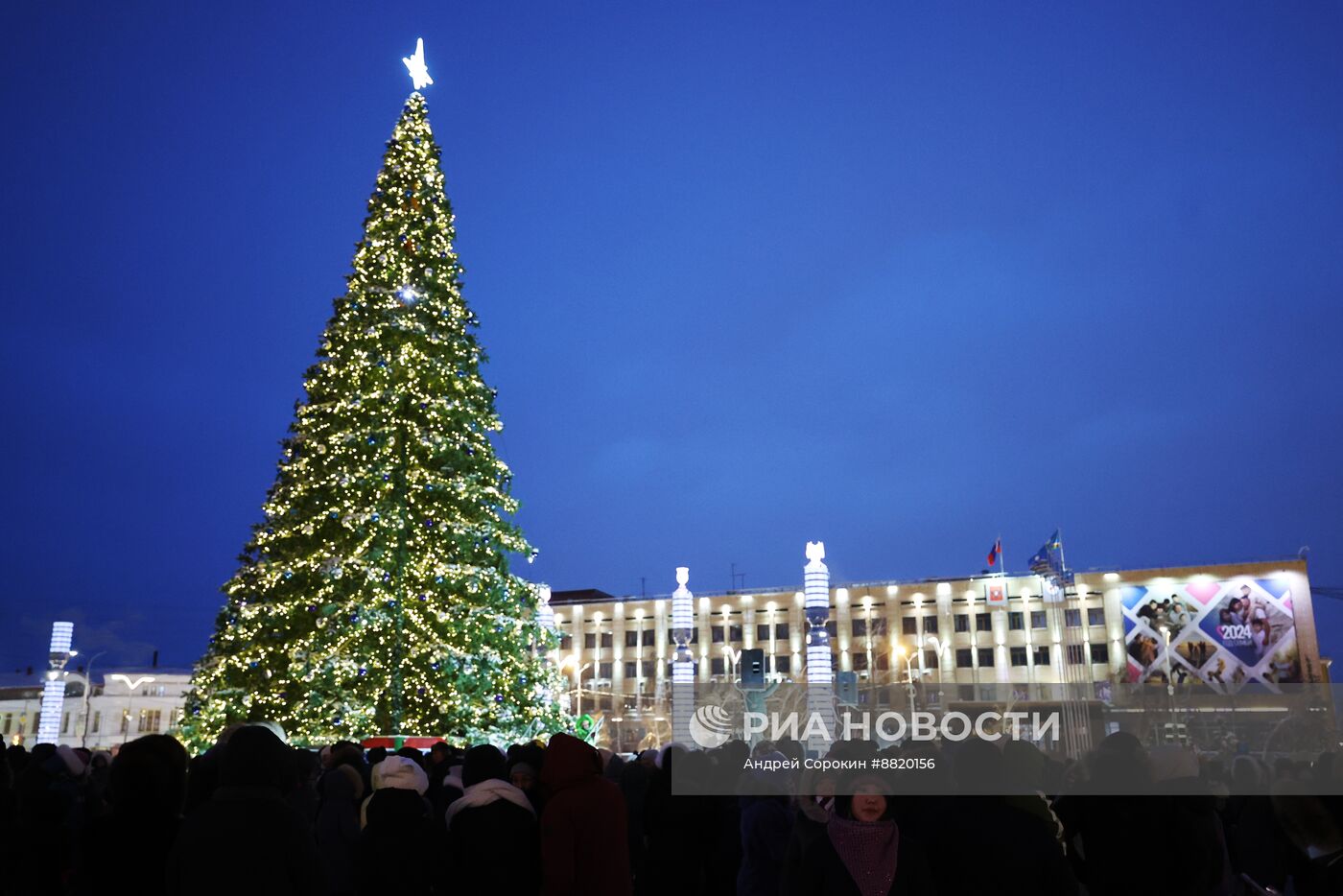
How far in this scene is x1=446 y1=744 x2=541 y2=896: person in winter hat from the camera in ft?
18.3

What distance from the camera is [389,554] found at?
20.1m

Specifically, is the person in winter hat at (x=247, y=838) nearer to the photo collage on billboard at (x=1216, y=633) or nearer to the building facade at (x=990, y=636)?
the building facade at (x=990, y=636)

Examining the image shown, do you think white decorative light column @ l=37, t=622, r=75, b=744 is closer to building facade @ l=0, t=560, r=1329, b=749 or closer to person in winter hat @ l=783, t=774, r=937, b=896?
building facade @ l=0, t=560, r=1329, b=749

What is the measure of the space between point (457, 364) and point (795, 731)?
12471 mm

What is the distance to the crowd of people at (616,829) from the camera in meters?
4.46

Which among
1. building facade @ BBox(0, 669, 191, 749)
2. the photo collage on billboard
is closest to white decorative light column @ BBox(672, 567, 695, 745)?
the photo collage on billboard

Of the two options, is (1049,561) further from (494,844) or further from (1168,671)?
(494,844)

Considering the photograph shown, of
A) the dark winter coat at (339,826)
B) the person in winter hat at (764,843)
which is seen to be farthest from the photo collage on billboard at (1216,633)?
the dark winter coat at (339,826)

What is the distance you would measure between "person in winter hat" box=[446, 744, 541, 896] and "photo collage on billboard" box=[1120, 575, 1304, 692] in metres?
69.9

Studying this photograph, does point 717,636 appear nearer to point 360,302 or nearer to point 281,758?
point 360,302

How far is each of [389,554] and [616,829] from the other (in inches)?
603

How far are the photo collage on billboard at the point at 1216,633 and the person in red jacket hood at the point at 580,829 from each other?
6969 centimetres

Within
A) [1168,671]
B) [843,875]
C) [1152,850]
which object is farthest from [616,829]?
[1168,671]

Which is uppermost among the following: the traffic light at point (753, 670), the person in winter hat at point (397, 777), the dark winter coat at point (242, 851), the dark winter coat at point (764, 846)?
the traffic light at point (753, 670)
